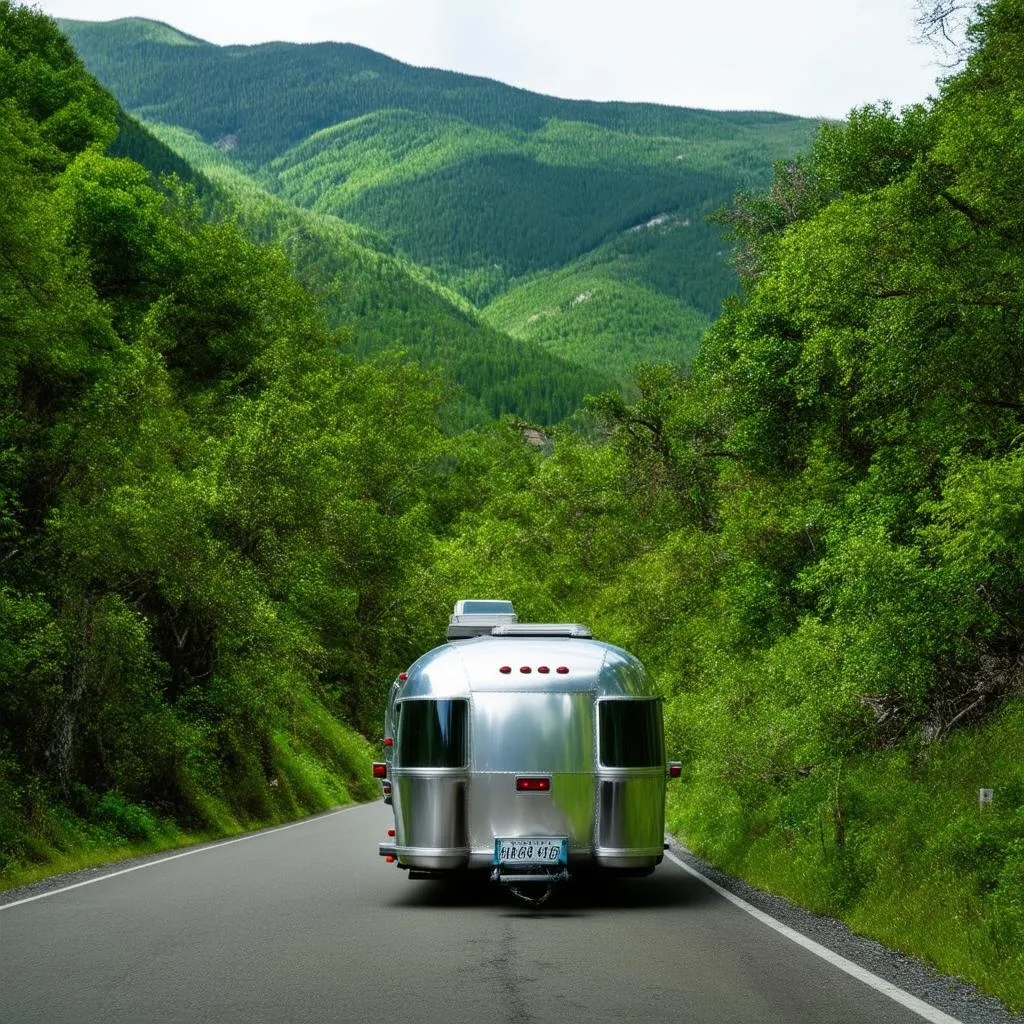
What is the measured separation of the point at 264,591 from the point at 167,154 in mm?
101904

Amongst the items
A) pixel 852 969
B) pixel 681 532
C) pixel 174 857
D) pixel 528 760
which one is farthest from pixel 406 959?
pixel 681 532

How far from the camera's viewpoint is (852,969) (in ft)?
30.9

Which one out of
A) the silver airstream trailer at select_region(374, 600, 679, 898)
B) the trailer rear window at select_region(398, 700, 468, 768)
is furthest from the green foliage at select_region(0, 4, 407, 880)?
the silver airstream trailer at select_region(374, 600, 679, 898)

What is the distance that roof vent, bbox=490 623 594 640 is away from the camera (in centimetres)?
1476

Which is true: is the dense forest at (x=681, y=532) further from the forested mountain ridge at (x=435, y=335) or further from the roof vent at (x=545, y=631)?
the forested mountain ridge at (x=435, y=335)

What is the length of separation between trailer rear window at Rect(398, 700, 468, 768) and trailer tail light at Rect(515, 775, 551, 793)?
58cm

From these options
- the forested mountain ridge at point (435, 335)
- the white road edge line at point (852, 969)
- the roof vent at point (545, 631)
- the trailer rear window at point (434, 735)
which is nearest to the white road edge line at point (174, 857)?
the trailer rear window at point (434, 735)

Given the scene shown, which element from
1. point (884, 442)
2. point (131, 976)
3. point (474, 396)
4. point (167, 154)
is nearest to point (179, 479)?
point (884, 442)

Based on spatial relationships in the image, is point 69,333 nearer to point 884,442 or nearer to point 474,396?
point 884,442

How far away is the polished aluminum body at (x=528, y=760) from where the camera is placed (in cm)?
1324

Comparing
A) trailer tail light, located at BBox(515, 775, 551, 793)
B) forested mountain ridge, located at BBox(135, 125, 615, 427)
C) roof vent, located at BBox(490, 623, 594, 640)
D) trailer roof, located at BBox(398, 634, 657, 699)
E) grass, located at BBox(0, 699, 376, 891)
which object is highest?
forested mountain ridge, located at BBox(135, 125, 615, 427)

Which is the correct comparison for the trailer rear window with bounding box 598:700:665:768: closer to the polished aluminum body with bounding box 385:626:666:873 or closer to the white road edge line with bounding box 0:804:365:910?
the polished aluminum body with bounding box 385:626:666:873

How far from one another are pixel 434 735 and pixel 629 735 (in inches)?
75.2

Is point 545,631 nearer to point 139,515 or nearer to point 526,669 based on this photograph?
point 526,669
